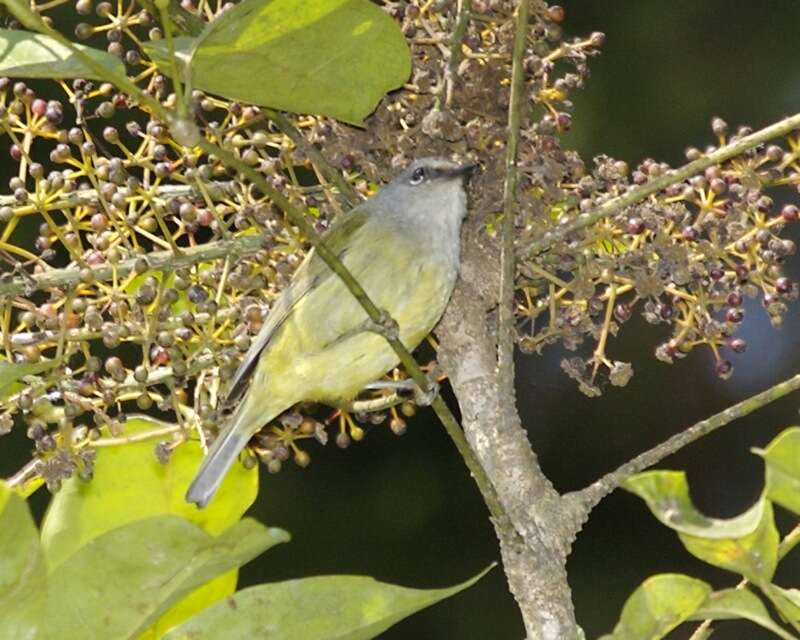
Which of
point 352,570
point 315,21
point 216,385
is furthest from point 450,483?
point 315,21

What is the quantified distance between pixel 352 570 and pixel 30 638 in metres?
3.46

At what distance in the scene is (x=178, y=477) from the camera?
2053 mm

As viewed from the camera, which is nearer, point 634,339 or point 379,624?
point 379,624

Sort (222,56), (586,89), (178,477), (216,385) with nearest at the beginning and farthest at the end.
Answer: (222,56) < (178,477) < (216,385) < (586,89)

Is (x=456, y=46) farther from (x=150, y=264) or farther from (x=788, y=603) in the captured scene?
(x=788, y=603)

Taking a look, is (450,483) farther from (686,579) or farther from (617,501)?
(686,579)

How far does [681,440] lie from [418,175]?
2.68 feet

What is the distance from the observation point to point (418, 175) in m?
2.40

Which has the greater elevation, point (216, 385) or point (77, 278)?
point (77, 278)

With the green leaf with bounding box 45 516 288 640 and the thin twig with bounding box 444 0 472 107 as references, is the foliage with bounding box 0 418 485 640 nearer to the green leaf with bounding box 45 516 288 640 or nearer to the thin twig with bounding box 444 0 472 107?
the green leaf with bounding box 45 516 288 640

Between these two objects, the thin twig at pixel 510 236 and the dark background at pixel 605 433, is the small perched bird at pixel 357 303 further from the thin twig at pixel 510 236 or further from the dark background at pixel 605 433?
the dark background at pixel 605 433

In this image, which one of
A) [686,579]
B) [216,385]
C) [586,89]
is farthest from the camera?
[586,89]

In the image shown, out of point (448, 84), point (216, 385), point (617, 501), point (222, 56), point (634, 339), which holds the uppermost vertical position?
point (222, 56)

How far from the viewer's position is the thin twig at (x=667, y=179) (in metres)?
1.89
